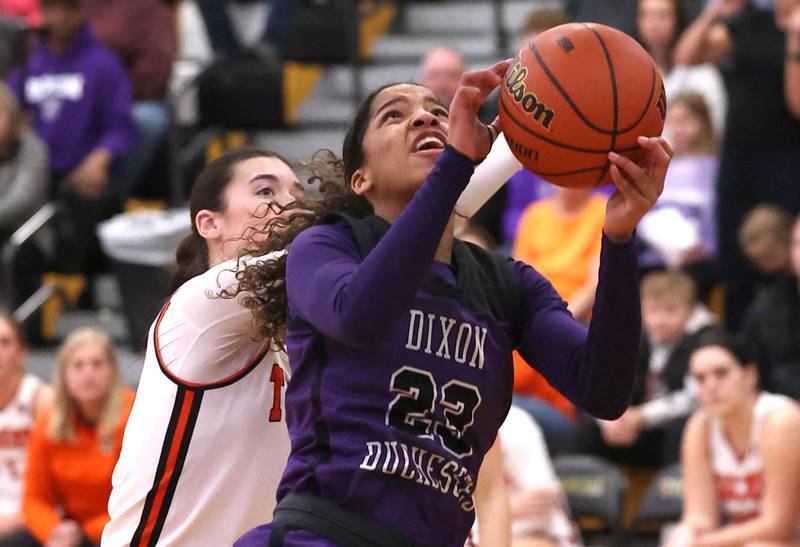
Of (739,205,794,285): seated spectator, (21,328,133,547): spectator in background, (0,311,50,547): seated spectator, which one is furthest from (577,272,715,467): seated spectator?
(0,311,50,547): seated spectator

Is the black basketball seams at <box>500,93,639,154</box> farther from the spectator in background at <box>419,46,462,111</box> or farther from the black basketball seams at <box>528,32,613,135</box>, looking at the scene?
the spectator in background at <box>419,46,462,111</box>

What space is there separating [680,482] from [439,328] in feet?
12.5

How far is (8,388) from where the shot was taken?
7102 millimetres

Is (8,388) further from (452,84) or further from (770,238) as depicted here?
(770,238)

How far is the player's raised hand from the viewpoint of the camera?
2.68 metres

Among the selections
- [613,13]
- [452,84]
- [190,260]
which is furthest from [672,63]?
[190,260]

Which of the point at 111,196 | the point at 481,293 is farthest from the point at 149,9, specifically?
the point at 481,293

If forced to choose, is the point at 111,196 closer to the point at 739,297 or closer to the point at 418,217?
the point at 739,297

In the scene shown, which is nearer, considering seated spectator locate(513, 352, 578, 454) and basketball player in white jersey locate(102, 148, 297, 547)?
basketball player in white jersey locate(102, 148, 297, 547)

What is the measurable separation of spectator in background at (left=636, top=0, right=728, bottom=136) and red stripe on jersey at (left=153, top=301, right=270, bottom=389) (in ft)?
14.2

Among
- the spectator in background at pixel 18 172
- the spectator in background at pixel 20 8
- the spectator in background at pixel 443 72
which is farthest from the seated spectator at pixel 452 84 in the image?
the spectator in background at pixel 20 8

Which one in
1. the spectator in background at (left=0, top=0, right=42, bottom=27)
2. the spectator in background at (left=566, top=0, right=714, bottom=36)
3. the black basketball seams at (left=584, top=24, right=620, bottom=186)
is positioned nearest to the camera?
the black basketball seams at (left=584, top=24, right=620, bottom=186)

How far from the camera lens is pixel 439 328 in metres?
2.85

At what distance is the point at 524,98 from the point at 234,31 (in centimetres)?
668
